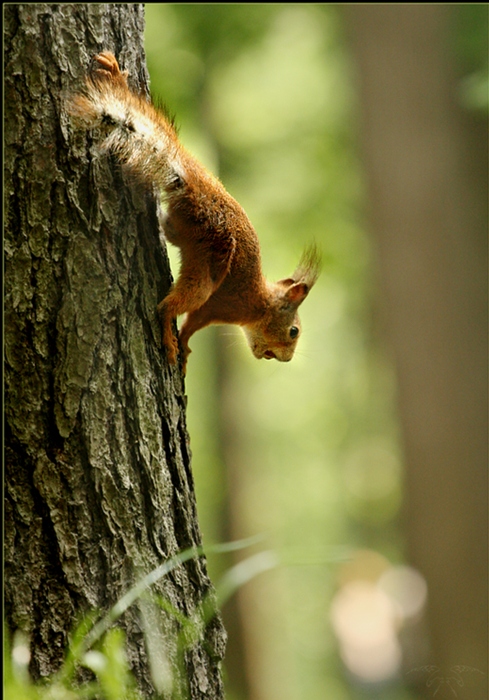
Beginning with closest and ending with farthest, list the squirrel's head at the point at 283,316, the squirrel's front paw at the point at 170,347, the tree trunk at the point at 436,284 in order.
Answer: the squirrel's front paw at the point at 170,347
the squirrel's head at the point at 283,316
the tree trunk at the point at 436,284

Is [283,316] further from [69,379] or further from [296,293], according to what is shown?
[69,379]

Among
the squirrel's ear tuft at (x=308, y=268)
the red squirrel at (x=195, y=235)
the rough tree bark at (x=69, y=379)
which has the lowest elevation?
the rough tree bark at (x=69, y=379)

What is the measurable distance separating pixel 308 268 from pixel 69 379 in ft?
5.17

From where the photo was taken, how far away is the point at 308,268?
9.91 feet

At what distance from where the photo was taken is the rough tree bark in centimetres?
160

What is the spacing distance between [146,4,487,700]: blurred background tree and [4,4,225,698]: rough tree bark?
1.75 ft

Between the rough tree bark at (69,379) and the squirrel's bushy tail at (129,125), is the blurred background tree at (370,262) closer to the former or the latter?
the rough tree bark at (69,379)

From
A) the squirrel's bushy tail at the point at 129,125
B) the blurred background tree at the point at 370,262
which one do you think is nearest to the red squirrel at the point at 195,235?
the squirrel's bushy tail at the point at 129,125

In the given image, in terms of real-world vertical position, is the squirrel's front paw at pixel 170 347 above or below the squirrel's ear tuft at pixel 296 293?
below

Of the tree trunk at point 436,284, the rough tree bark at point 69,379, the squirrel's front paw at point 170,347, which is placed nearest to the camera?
the rough tree bark at point 69,379

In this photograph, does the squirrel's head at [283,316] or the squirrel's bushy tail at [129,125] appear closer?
the squirrel's bushy tail at [129,125]

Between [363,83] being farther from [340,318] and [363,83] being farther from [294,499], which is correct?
[294,499]

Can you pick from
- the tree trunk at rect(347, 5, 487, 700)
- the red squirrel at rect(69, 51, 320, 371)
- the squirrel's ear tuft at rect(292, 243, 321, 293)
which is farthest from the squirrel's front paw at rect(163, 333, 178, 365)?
the tree trunk at rect(347, 5, 487, 700)

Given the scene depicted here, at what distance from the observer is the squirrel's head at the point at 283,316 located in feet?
9.70
